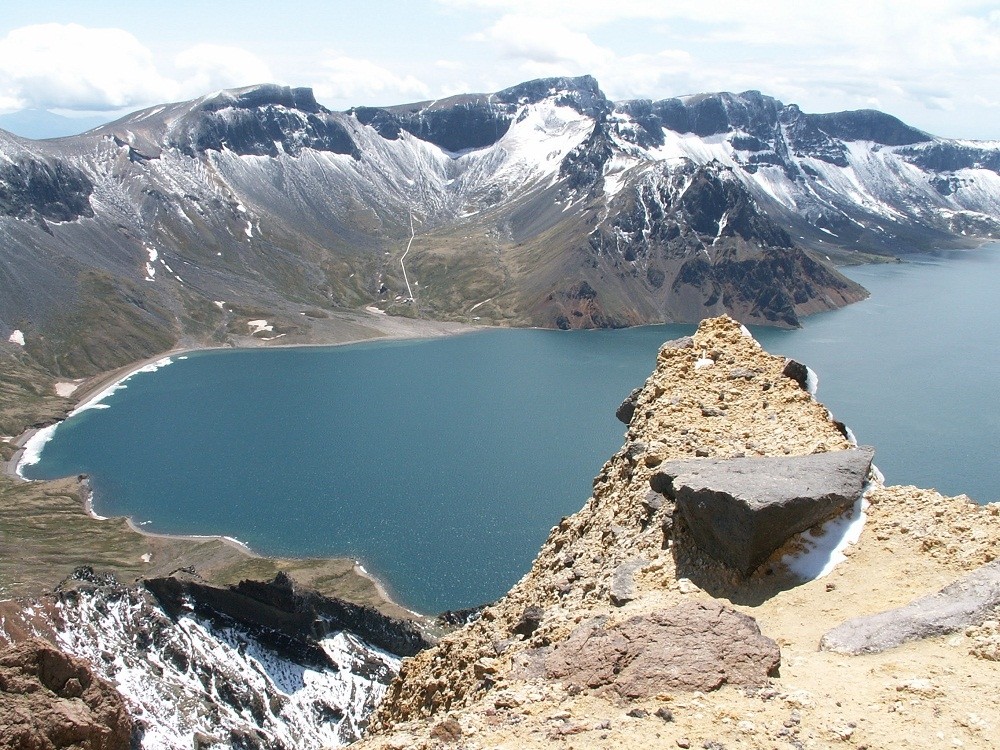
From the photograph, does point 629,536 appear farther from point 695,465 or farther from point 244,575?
point 244,575

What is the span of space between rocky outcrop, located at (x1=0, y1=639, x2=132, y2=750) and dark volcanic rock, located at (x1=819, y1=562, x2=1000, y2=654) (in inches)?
601

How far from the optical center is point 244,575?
338 feet

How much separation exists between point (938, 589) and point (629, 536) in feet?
21.4

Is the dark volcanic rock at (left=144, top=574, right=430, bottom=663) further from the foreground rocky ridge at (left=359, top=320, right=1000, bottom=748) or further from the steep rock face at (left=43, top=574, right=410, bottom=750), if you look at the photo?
the foreground rocky ridge at (left=359, top=320, right=1000, bottom=748)

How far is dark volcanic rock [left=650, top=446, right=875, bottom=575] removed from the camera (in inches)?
665

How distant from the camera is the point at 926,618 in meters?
14.6

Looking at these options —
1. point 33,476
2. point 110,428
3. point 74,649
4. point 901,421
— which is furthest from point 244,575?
point 901,421

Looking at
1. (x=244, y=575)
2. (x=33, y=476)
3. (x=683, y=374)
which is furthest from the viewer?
(x=33, y=476)

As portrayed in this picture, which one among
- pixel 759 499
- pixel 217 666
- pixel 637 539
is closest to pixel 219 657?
pixel 217 666

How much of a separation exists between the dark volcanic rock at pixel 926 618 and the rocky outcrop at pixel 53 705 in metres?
15.3

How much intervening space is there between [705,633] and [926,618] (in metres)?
4.04

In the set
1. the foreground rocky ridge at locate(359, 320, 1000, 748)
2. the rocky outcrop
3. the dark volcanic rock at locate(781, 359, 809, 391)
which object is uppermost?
the dark volcanic rock at locate(781, 359, 809, 391)

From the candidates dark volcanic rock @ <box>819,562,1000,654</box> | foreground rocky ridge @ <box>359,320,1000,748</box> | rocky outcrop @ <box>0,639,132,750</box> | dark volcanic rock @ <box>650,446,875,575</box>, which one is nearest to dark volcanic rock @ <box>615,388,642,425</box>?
foreground rocky ridge @ <box>359,320,1000,748</box>

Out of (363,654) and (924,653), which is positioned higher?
(924,653)
